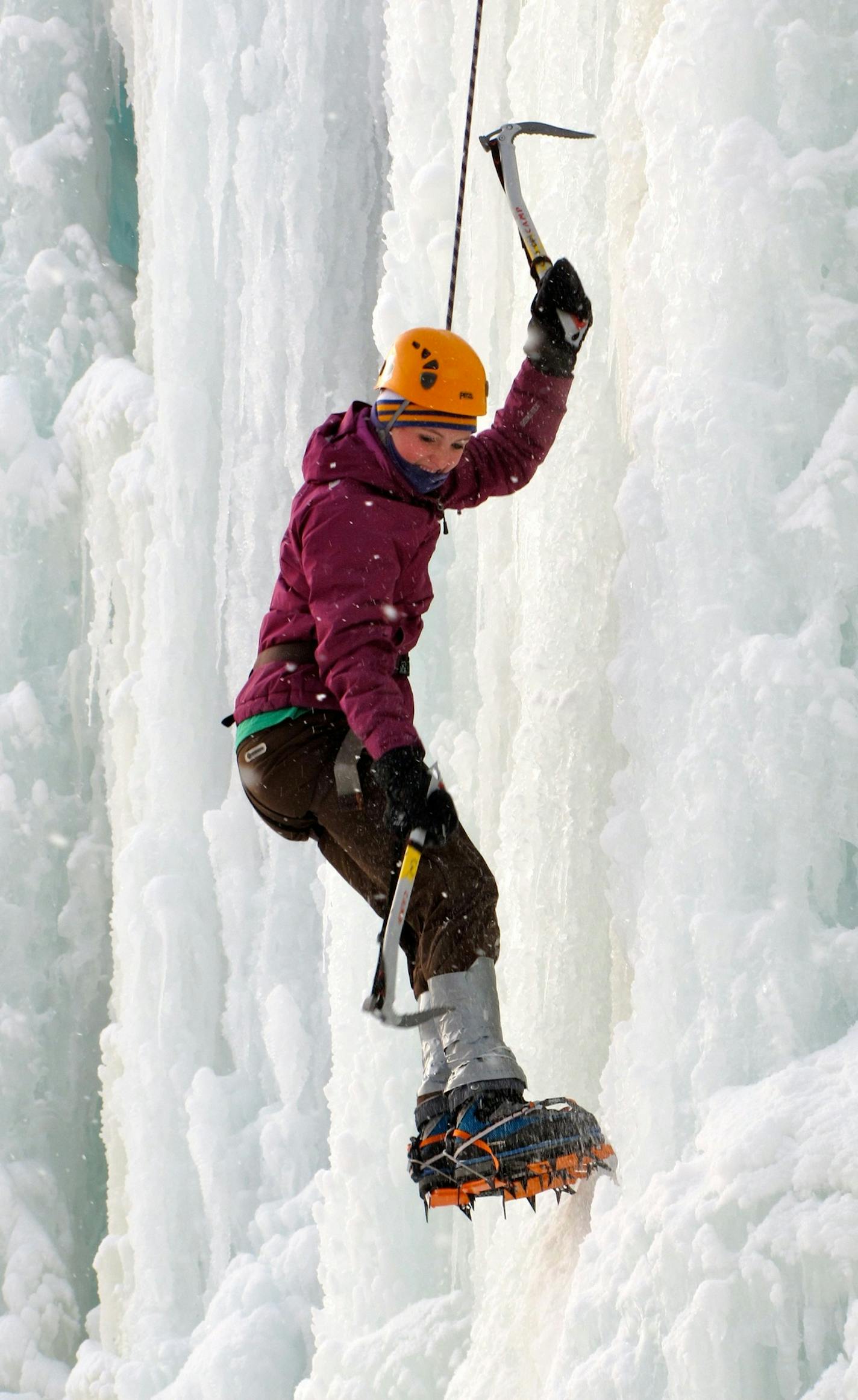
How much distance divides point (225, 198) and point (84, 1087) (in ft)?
12.5

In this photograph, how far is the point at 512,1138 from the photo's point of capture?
7.65 ft

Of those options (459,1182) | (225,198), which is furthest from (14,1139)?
(459,1182)

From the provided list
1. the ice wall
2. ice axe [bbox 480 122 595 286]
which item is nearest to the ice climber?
ice axe [bbox 480 122 595 286]

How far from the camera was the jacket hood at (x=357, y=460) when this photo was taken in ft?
8.43

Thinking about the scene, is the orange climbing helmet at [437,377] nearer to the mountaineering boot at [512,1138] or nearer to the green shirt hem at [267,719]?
the green shirt hem at [267,719]

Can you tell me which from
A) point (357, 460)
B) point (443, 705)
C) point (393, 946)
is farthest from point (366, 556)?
point (443, 705)

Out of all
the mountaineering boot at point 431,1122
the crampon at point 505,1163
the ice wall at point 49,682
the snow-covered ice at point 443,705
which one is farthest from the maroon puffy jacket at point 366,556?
the ice wall at point 49,682

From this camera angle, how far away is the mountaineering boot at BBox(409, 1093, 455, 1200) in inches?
92.6

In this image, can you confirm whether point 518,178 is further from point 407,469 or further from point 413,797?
point 413,797

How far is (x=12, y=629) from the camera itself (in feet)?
23.2

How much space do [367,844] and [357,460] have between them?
2.07 feet

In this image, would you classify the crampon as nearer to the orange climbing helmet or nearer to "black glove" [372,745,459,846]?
"black glove" [372,745,459,846]

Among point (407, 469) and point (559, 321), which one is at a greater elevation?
point (559, 321)

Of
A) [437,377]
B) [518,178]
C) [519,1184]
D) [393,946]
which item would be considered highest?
[518,178]
